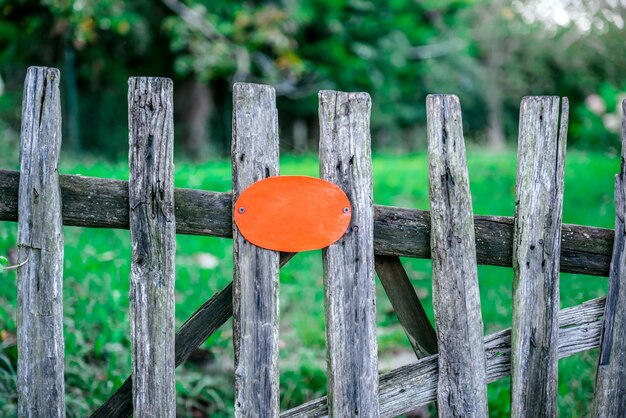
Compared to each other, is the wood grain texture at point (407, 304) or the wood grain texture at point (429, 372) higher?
the wood grain texture at point (407, 304)

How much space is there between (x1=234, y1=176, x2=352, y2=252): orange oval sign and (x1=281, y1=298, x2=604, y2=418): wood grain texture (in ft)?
1.67

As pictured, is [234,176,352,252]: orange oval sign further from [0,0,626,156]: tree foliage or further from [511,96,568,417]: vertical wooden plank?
[0,0,626,156]: tree foliage

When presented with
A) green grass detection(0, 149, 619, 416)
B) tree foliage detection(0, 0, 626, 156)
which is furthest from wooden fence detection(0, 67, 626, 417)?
tree foliage detection(0, 0, 626, 156)

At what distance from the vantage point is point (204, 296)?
3715 millimetres

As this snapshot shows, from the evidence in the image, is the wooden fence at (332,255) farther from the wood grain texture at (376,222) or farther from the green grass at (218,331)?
the green grass at (218,331)

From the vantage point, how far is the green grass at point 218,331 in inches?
110

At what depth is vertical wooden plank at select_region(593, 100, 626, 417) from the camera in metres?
2.04

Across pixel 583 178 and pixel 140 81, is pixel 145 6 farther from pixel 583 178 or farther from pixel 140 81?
pixel 140 81

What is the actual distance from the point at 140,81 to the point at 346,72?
14631 millimetres

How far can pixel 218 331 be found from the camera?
325 centimetres

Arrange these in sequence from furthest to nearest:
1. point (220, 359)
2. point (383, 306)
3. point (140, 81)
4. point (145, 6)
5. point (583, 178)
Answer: point (145, 6)
point (583, 178)
point (383, 306)
point (220, 359)
point (140, 81)

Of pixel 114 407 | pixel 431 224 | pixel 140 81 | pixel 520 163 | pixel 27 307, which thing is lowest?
pixel 114 407

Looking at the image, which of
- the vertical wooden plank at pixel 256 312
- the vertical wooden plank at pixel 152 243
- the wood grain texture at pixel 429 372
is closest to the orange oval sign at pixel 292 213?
the vertical wooden plank at pixel 256 312

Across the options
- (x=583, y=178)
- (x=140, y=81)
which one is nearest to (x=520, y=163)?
(x=140, y=81)
